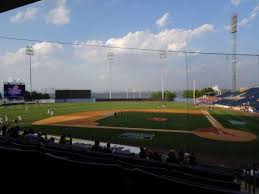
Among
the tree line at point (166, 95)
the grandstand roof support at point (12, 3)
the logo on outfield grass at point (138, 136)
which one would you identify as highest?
the grandstand roof support at point (12, 3)

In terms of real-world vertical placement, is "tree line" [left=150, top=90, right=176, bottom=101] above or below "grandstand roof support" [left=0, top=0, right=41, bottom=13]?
below

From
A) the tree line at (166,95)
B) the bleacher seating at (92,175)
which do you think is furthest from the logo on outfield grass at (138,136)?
the tree line at (166,95)

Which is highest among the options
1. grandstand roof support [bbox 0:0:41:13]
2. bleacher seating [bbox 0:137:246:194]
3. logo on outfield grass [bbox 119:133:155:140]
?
grandstand roof support [bbox 0:0:41:13]

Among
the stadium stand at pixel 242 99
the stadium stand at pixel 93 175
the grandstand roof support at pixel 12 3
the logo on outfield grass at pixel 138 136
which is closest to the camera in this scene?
the stadium stand at pixel 93 175

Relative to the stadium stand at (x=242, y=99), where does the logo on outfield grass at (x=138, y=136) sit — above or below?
below

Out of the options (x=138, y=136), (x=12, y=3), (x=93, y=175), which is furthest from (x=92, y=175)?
(x=138, y=136)

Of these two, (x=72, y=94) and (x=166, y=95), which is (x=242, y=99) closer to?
(x=166, y=95)

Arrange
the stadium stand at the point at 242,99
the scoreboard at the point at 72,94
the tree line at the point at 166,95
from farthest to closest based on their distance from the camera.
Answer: the tree line at the point at 166,95, the scoreboard at the point at 72,94, the stadium stand at the point at 242,99

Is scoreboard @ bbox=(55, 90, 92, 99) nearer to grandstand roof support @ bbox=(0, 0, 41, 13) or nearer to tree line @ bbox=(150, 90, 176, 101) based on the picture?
tree line @ bbox=(150, 90, 176, 101)

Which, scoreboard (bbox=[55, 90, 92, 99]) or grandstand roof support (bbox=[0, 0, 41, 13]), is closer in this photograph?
grandstand roof support (bbox=[0, 0, 41, 13])

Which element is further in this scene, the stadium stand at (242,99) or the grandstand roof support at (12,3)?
the stadium stand at (242,99)

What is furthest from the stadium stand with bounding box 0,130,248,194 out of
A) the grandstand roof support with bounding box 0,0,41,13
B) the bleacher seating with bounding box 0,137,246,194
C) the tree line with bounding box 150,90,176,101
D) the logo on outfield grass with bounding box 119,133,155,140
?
the tree line with bounding box 150,90,176,101

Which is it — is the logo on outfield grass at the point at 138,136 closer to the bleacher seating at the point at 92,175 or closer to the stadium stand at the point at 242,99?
the bleacher seating at the point at 92,175

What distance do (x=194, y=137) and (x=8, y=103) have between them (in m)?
42.2
